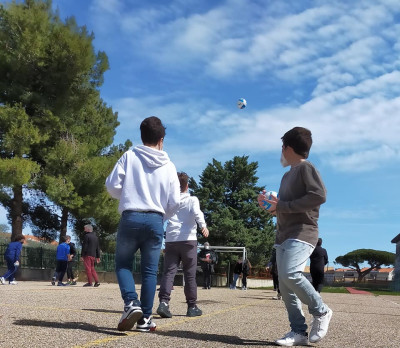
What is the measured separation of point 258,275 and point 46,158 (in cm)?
2422

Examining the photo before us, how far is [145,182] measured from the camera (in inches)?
163

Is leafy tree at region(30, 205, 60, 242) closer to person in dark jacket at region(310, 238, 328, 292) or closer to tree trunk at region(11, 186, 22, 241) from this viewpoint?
tree trunk at region(11, 186, 22, 241)

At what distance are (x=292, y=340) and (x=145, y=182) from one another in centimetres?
172

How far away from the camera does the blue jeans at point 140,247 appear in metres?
3.99

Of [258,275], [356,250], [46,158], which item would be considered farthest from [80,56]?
[356,250]

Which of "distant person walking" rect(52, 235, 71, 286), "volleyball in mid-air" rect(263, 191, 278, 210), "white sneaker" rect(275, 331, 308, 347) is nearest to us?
"white sneaker" rect(275, 331, 308, 347)

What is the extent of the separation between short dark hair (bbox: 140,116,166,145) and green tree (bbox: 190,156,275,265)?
34.6 metres

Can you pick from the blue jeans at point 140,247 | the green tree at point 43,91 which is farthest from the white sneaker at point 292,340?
the green tree at point 43,91

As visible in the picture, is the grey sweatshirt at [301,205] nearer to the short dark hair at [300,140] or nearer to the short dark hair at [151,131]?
the short dark hair at [300,140]

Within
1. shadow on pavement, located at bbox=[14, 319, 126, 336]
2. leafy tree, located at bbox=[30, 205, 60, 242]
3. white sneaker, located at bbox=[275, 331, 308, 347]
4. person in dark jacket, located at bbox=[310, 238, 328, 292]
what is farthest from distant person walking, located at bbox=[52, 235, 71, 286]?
leafy tree, located at bbox=[30, 205, 60, 242]

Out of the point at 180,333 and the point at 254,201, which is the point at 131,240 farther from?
the point at 254,201

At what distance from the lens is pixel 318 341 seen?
3818 mm

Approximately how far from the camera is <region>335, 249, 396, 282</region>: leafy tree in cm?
10462

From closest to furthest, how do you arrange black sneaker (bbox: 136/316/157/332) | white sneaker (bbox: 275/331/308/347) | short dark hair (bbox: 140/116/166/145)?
white sneaker (bbox: 275/331/308/347) → black sneaker (bbox: 136/316/157/332) → short dark hair (bbox: 140/116/166/145)
